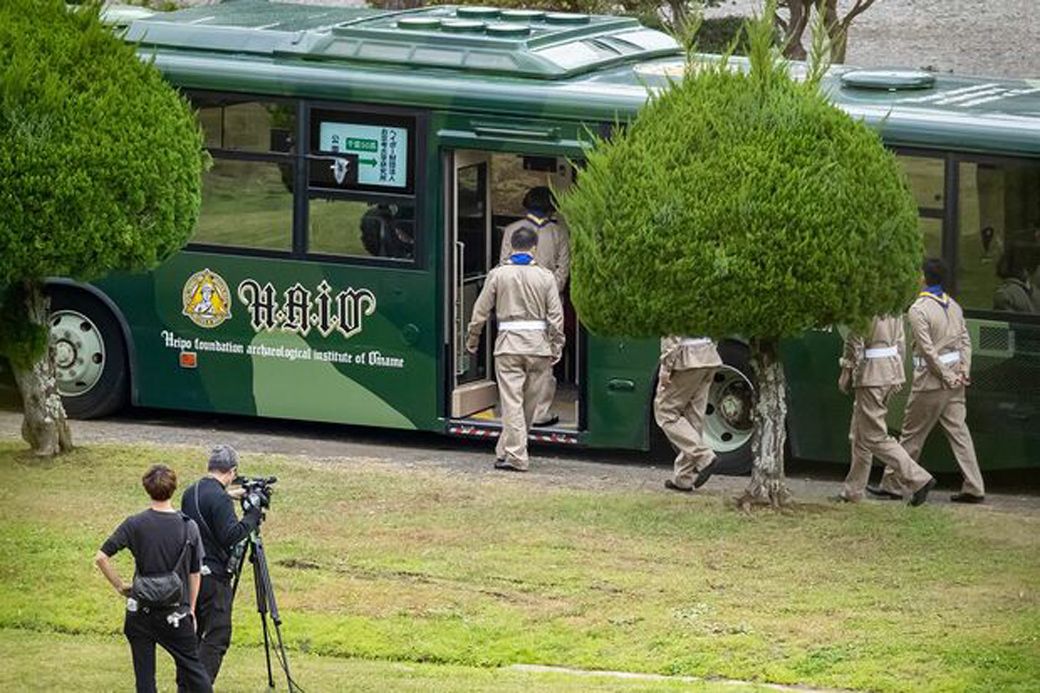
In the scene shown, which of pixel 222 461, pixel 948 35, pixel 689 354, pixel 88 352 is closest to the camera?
pixel 222 461

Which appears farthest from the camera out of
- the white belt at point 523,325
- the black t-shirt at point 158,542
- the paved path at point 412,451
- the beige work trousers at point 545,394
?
the beige work trousers at point 545,394

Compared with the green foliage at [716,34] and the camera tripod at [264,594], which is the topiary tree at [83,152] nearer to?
the camera tripod at [264,594]

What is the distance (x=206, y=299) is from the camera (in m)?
17.8

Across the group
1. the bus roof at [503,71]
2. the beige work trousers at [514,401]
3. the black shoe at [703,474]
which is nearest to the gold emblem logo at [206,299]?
the bus roof at [503,71]

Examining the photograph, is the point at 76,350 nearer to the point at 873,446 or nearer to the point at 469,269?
the point at 469,269

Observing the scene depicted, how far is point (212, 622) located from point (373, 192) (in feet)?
21.4

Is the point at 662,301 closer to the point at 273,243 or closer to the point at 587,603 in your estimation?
the point at 587,603

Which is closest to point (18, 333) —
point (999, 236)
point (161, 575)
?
point (161, 575)

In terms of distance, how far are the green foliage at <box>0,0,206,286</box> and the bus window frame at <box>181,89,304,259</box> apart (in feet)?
6.39

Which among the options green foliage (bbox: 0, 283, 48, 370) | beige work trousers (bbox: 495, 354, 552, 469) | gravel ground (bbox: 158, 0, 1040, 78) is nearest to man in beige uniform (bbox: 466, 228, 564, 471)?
beige work trousers (bbox: 495, 354, 552, 469)

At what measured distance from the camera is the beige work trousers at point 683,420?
16000mm

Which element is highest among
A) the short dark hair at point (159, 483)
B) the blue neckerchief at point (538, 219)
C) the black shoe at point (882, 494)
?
the blue neckerchief at point (538, 219)

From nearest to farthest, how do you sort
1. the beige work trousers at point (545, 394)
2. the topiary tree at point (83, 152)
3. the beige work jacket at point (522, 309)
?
1. the topiary tree at point (83, 152)
2. the beige work jacket at point (522, 309)
3. the beige work trousers at point (545, 394)

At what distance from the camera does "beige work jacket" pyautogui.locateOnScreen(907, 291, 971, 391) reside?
15.7 meters
